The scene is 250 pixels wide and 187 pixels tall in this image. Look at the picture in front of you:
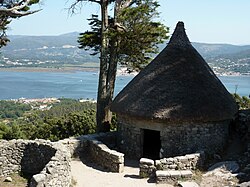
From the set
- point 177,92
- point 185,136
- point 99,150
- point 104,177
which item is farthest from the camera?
point 99,150

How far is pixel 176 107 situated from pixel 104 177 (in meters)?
3.22

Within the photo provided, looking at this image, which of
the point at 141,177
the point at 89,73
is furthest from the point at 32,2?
the point at 89,73

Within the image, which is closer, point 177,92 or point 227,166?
point 227,166

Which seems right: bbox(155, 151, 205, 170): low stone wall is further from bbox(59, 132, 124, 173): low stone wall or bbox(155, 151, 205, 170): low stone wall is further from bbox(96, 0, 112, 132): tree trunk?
bbox(96, 0, 112, 132): tree trunk

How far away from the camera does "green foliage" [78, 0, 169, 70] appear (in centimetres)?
1552

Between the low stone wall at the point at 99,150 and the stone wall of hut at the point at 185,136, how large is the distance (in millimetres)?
1317

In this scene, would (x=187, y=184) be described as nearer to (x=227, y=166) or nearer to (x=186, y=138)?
(x=227, y=166)

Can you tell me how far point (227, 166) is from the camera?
33.8 ft

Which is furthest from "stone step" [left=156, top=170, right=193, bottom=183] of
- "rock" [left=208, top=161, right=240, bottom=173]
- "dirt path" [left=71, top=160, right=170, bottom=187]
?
"rock" [left=208, top=161, right=240, bottom=173]

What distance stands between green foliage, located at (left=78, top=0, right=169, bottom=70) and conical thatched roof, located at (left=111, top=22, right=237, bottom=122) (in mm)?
2550

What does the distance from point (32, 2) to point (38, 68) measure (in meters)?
186

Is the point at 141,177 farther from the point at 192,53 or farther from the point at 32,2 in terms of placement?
the point at 32,2

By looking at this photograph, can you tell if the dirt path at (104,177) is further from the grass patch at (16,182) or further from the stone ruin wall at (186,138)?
the grass patch at (16,182)

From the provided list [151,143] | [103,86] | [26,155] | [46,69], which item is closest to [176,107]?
[151,143]
